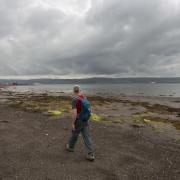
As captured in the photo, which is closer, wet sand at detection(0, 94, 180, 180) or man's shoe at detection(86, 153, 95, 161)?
wet sand at detection(0, 94, 180, 180)

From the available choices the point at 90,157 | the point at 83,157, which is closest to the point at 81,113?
the point at 90,157

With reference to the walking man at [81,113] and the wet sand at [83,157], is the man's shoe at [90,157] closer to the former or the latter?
the walking man at [81,113]

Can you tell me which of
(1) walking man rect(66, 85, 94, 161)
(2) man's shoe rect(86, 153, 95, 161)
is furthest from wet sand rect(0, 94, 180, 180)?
(1) walking man rect(66, 85, 94, 161)

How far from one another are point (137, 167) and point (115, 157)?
1240 mm

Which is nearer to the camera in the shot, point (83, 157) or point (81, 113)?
point (81, 113)

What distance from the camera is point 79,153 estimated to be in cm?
955

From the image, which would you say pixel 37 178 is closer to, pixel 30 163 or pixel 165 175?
pixel 30 163

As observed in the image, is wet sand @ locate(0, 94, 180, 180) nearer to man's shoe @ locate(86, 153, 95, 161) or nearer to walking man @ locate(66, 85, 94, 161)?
man's shoe @ locate(86, 153, 95, 161)

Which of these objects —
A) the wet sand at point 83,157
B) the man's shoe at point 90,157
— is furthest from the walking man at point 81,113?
the wet sand at point 83,157

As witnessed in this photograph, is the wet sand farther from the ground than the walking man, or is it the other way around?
the walking man

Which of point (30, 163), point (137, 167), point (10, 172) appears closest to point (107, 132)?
point (137, 167)

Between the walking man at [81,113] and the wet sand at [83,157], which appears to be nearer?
the wet sand at [83,157]

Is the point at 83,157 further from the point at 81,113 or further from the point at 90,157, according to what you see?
the point at 81,113

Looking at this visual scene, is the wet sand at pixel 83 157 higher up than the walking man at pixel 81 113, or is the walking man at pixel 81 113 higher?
the walking man at pixel 81 113
